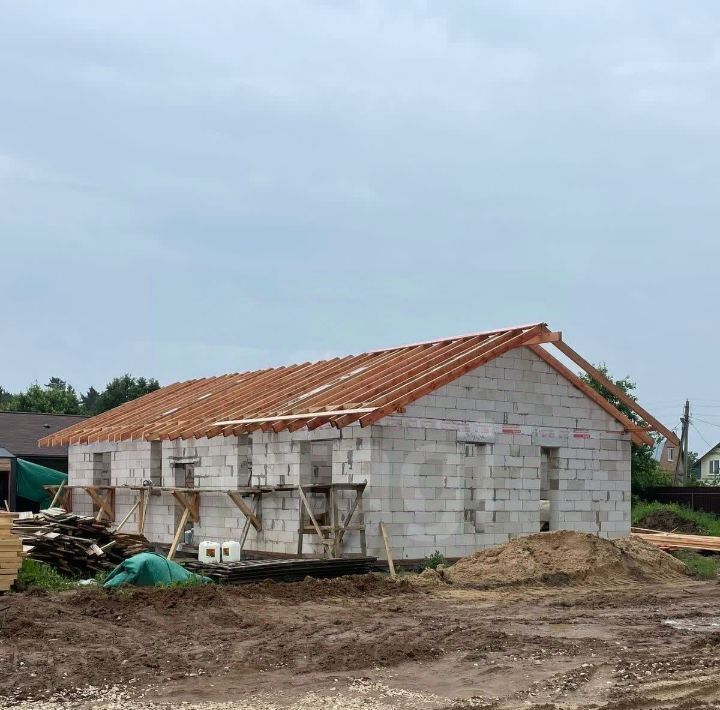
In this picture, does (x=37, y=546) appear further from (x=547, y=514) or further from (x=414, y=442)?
(x=547, y=514)

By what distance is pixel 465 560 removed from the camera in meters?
17.8

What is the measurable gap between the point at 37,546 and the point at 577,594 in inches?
346

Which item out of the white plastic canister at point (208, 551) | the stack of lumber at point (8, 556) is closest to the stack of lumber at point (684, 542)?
the white plastic canister at point (208, 551)

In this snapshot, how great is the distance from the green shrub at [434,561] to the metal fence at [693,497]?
17.5 m

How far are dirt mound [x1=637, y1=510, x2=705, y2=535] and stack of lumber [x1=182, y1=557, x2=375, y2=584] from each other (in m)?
15.6

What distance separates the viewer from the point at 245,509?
1978 centimetres

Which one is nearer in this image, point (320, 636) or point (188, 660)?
point (188, 660)

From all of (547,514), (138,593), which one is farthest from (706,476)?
(138,593)

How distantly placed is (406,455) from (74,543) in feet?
19.2

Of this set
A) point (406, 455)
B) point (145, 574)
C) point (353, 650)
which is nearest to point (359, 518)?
point (406, 455)

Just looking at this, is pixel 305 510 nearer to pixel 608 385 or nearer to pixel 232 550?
pixel 232 550

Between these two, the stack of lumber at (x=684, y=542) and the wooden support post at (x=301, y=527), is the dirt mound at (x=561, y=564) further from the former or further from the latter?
the stack of lumber at (x=684, y=542)

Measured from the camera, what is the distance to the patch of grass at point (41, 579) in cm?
1573

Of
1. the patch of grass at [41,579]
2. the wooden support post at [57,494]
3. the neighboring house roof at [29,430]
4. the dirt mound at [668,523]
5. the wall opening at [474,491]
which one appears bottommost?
the dirt mound at [668,523]
